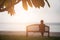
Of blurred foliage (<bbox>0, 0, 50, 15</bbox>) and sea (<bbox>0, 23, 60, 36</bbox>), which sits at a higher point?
blurred foliage (<bbox>0, 0, 50, 15</bbox>)

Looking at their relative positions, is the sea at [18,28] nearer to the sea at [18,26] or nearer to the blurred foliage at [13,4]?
the sea at [18,26]

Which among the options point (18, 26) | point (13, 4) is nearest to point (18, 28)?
Answer: point (18, 26)

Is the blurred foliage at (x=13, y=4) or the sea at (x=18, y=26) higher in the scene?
the blurred foliage at (x=13, y=4)

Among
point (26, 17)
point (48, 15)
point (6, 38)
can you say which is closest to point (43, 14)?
point (48, 15)

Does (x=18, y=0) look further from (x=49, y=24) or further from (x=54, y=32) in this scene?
(x=54, y=32)

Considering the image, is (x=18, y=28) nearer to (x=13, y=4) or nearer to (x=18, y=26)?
(x=18, y=26)

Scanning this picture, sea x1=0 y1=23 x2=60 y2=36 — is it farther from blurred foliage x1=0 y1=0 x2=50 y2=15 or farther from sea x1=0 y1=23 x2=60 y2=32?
blurred foliage x1=0 y1=0 x2=50 y2=15

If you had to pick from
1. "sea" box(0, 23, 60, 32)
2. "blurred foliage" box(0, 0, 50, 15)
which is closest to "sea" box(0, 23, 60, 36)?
→ "sea" box(0, 23, 60, 32)

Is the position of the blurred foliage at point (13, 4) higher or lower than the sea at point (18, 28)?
higher

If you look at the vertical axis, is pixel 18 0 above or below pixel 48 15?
above

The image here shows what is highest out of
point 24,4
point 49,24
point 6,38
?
point 24,4

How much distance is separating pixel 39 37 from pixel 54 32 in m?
0.19

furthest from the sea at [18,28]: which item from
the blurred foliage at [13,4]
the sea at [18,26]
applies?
the blurred foliage at [13,4]

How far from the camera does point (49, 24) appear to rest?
173 cm
